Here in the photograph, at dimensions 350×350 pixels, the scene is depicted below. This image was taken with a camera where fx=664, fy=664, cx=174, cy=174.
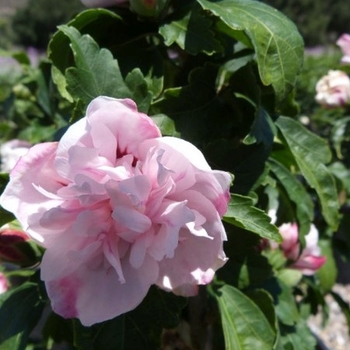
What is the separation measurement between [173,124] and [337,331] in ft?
9.53

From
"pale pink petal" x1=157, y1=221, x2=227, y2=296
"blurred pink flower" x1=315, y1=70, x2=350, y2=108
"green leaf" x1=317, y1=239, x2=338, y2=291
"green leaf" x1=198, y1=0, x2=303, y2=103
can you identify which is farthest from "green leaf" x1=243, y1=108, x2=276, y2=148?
"green leaf" x1=317, y1=239, x2=338, y2=291

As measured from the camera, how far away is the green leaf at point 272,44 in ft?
2.72

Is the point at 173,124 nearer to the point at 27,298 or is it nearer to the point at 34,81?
the point at 27,298

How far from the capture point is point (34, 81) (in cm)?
158

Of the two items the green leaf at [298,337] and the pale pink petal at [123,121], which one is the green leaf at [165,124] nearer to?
the pale pink petal at [123,121]

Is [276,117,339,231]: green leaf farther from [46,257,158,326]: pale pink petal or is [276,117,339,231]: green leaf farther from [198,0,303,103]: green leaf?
[46,257,158,326]: pale pink petal

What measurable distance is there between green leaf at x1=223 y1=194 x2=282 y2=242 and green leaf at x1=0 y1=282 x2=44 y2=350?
Result: 14.6 inches

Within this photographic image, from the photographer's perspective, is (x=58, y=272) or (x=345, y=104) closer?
(x=58, y=272)

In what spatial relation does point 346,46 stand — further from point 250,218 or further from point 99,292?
point 99,292

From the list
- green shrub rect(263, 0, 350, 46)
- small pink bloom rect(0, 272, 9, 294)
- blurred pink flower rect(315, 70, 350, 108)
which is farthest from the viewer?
green shrub rect(263, 0, 350, 46)

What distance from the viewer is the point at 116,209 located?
2.10 feet

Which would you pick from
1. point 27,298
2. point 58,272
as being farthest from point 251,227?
point 27,298

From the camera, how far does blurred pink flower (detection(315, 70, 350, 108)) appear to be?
1712 mm

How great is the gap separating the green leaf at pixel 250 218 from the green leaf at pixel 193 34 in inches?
8.5
